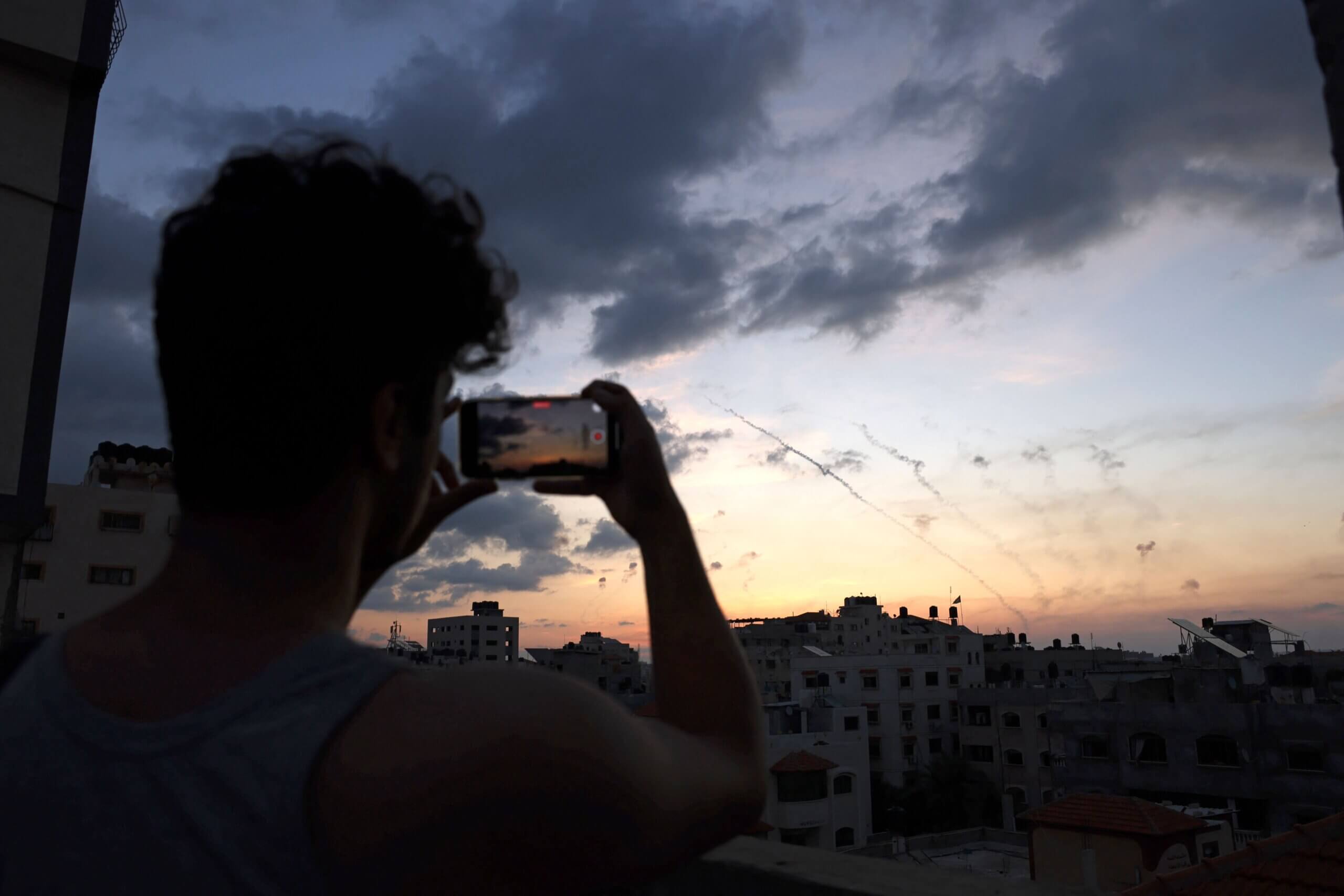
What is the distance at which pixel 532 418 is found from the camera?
4.31 feet

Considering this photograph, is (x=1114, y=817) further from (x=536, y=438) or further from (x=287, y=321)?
(x=287, y=321)

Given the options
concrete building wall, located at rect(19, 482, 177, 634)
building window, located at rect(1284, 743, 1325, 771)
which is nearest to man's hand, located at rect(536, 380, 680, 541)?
building window, located at rect(1284, 743, 1325, 771)

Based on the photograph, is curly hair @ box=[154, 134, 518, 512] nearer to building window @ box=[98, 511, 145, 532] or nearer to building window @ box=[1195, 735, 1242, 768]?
building window @ box=[1195, 735, 1242, 768]

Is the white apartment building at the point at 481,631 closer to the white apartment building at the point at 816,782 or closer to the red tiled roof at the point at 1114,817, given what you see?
the white apartment building at the point at 816,782

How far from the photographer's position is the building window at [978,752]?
48500 millimetres

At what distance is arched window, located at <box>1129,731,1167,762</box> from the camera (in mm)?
32156

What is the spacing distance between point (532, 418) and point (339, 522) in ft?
1.22

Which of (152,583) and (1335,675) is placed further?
(1335,675)

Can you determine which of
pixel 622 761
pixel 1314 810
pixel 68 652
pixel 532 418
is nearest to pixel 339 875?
pixel 622 761

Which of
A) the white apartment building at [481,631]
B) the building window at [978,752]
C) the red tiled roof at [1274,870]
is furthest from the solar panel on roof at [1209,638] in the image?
the white apartment building at [481,631]

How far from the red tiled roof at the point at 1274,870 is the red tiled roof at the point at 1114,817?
13040 millimetres

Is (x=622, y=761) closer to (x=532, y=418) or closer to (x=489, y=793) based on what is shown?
(x=489, y=793)

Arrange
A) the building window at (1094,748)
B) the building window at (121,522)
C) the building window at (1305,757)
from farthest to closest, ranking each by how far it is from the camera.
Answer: the building window at (121,522) < the building window at (1094,748) < the building window at (1305,757)

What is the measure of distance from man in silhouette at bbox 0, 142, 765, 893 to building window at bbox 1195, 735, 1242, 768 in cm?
3639
